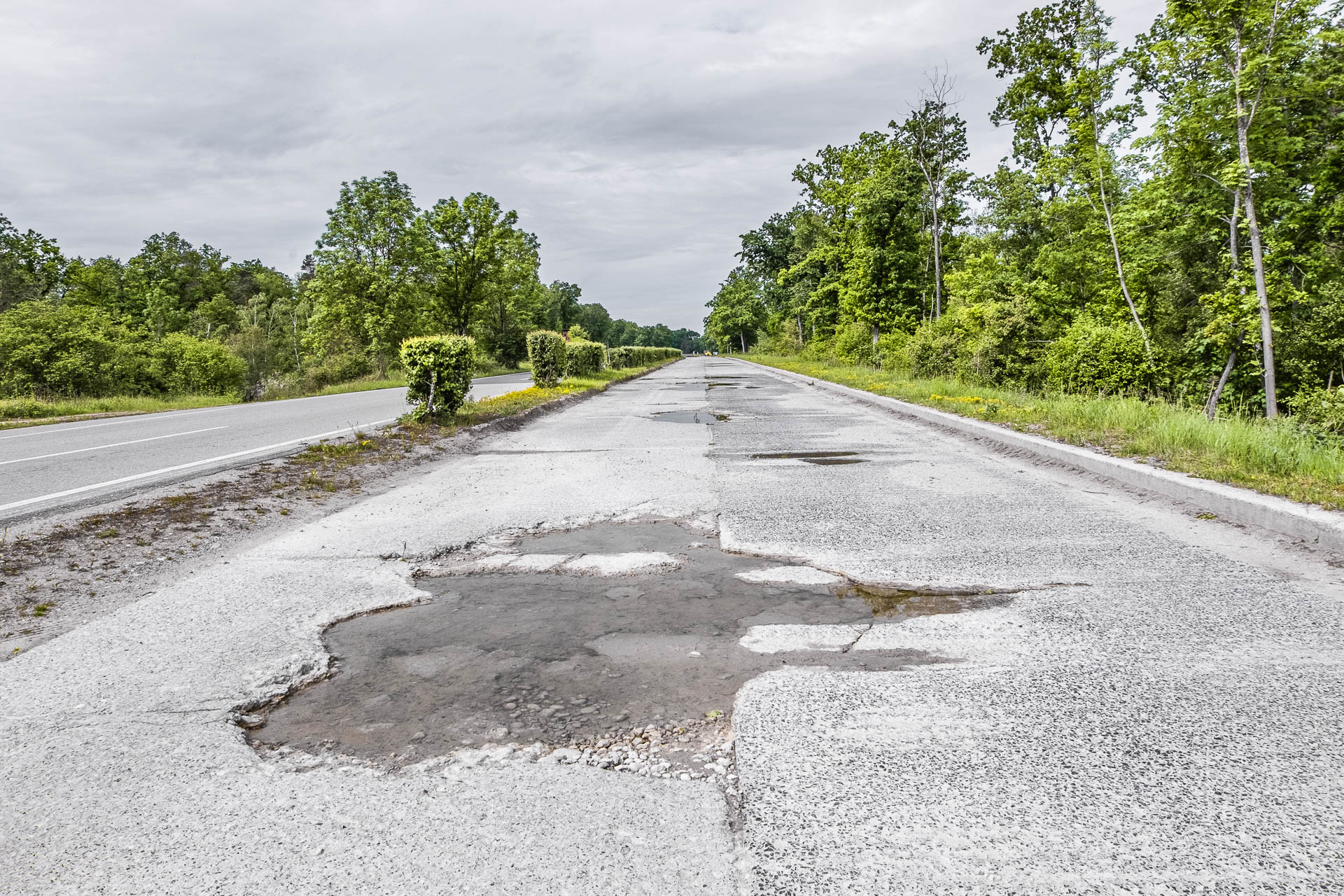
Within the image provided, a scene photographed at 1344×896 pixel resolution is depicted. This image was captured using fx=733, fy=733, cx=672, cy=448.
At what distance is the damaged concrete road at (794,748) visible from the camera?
6.14 feet

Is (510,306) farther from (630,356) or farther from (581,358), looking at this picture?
(581,358)

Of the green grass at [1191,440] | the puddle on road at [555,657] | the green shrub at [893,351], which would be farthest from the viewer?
the green shrub at [893,351]

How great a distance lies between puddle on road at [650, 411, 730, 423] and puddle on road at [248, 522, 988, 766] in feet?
30.9

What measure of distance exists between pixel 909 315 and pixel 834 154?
18.3 m

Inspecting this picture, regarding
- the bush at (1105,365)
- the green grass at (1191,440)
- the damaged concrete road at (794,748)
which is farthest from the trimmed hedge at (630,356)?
the damaged concrete road at (794,748)

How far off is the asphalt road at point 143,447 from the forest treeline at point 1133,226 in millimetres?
13251

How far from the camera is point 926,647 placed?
10.7 feet

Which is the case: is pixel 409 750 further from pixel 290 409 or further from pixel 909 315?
pixel 909 315

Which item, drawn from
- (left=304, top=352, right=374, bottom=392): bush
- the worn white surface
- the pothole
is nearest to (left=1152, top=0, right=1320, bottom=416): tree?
the pothole

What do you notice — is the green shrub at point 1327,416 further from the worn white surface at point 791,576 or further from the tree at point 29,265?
the tree at point 29,265

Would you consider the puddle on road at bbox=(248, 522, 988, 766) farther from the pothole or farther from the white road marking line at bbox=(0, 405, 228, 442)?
the white road marking line at bbox=(0, 405, 228, 442)

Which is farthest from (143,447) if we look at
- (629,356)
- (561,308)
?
(561,308)

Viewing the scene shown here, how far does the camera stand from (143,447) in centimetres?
1017

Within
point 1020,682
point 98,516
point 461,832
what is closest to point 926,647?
point 1020,682
